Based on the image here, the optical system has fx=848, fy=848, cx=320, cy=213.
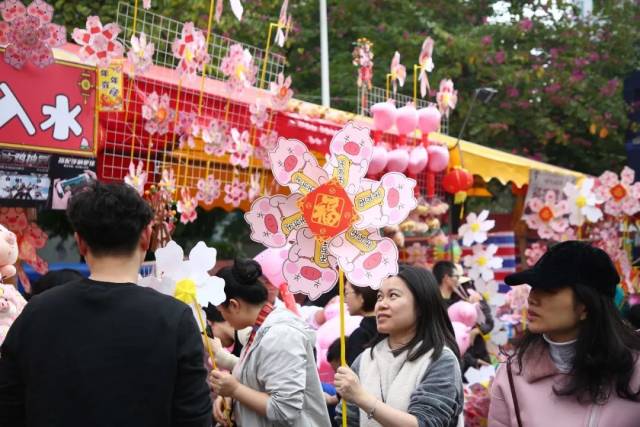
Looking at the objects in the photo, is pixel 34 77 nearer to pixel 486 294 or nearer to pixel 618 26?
pixel 486 294

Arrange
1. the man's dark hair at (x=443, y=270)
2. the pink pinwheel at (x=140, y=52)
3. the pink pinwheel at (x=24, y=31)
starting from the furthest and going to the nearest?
1. the man's dark hair at (x=443, y=270)
2. the pink pinwheel at (x=140, y=52)
3. the pink pinwheel at (x=24, y=31)

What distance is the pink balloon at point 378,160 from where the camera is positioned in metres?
6.07

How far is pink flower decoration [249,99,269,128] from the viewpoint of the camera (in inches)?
210

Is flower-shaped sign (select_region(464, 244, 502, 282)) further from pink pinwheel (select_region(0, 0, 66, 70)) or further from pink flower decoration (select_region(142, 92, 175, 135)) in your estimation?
pink pinwheel (select_region(0, 0, 66, 70))

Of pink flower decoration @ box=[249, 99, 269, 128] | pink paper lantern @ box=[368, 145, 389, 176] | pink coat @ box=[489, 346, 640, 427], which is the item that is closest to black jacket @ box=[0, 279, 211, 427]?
pink coat @ box=[489, 346, 640, 427]

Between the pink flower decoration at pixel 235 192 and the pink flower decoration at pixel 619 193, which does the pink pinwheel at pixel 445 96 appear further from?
the pink flower decoration at pixel 235 192

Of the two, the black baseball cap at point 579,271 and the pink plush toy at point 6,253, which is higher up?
the black baseball cap at point 579,271

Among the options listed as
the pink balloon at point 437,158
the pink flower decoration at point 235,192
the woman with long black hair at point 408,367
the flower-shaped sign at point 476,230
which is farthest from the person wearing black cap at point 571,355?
the pink balloon at point 437,158

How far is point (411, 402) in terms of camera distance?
9.13 feet

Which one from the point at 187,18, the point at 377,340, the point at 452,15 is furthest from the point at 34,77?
the point at 452,15

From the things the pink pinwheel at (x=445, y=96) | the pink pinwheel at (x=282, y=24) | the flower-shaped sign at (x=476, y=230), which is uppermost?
the pink pinwheel at (x=282, y=24)

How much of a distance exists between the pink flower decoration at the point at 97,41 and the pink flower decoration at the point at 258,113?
1.21 meters

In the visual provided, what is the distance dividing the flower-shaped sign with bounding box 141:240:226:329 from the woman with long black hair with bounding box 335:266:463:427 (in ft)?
1.65

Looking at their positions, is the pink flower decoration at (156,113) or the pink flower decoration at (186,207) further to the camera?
the pink flower decoration at (186,207)
